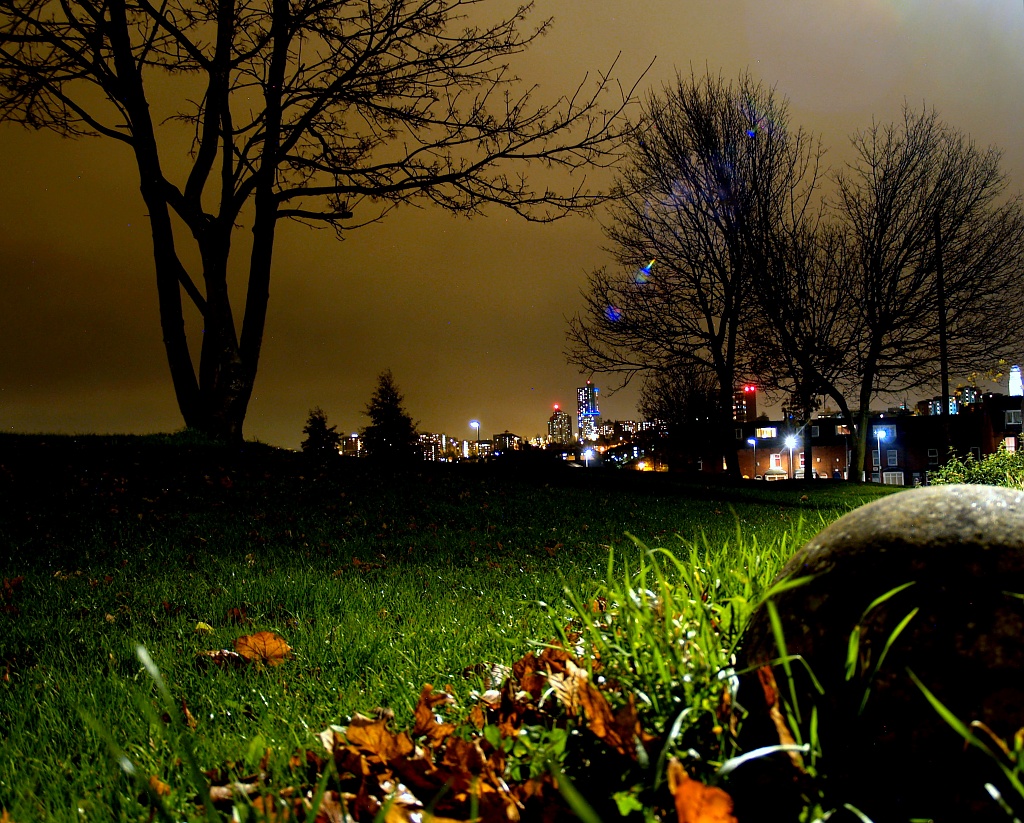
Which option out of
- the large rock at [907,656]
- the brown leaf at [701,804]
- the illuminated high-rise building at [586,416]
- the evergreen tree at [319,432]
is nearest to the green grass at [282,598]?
the large rock at [907,656]

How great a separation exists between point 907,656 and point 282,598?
13.1 feet

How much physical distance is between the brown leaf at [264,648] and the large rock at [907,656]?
2.45 meters

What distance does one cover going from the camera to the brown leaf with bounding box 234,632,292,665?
3469mm

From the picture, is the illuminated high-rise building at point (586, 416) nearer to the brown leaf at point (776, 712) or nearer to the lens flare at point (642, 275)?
the lens flare at point (642, 275)

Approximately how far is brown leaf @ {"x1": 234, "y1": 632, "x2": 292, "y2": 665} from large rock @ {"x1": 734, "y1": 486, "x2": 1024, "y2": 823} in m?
2.45

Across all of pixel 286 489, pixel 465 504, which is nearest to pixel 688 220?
pixel 465 504

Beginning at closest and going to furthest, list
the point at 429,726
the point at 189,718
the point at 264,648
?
the point at 429,726 → the point at 189,718 → the point at 264,648

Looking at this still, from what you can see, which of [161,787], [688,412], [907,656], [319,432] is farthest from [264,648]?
[319,432]

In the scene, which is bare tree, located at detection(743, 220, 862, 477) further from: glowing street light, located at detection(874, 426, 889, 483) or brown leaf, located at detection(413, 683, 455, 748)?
glowing street light, located at detection(874, 426, 889, 483)

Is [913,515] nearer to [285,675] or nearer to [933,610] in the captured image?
[933,610]

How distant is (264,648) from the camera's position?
3.56m

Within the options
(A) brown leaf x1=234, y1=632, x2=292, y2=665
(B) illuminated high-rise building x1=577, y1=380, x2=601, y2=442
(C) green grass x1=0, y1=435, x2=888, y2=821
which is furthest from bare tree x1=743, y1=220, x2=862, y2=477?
(B) illuminated high-rise building x1=577, y1=380, x2=601, y2=442

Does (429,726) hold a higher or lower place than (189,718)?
higher

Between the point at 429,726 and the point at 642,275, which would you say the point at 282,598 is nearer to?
the point at 429,726
